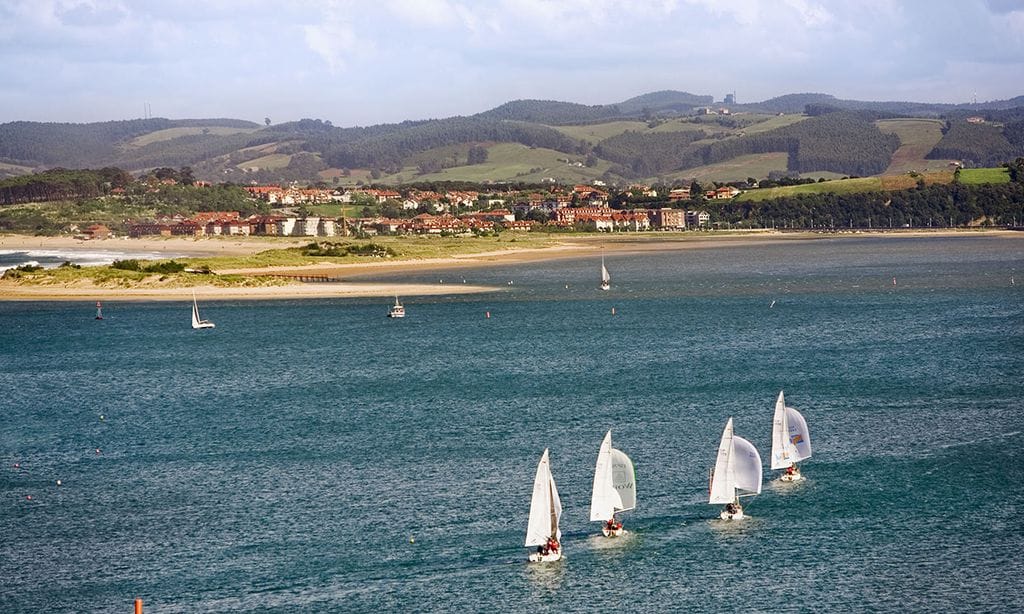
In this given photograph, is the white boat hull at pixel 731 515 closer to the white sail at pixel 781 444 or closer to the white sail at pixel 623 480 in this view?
the white sail at pixel 623 480

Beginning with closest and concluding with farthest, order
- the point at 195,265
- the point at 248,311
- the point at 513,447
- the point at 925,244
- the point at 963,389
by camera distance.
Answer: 1. the point at 513,447
2. the point at 963,389
3. the point at 248,311
4. the point at 195,265
5. the point at 925,244

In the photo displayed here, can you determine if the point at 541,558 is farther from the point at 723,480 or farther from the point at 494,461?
the point at 494,461

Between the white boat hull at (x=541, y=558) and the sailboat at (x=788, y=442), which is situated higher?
the sailboat at (x=788, y=442)

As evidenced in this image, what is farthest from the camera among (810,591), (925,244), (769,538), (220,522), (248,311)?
(925,244)

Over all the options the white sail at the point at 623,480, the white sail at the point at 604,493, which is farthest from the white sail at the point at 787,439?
the white sail at the point at 604,493

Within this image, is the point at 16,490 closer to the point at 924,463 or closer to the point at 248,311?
the point at 924,463

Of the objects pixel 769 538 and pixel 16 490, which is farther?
pixel 16 490

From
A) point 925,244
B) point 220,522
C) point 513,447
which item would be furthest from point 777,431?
point 925,244
